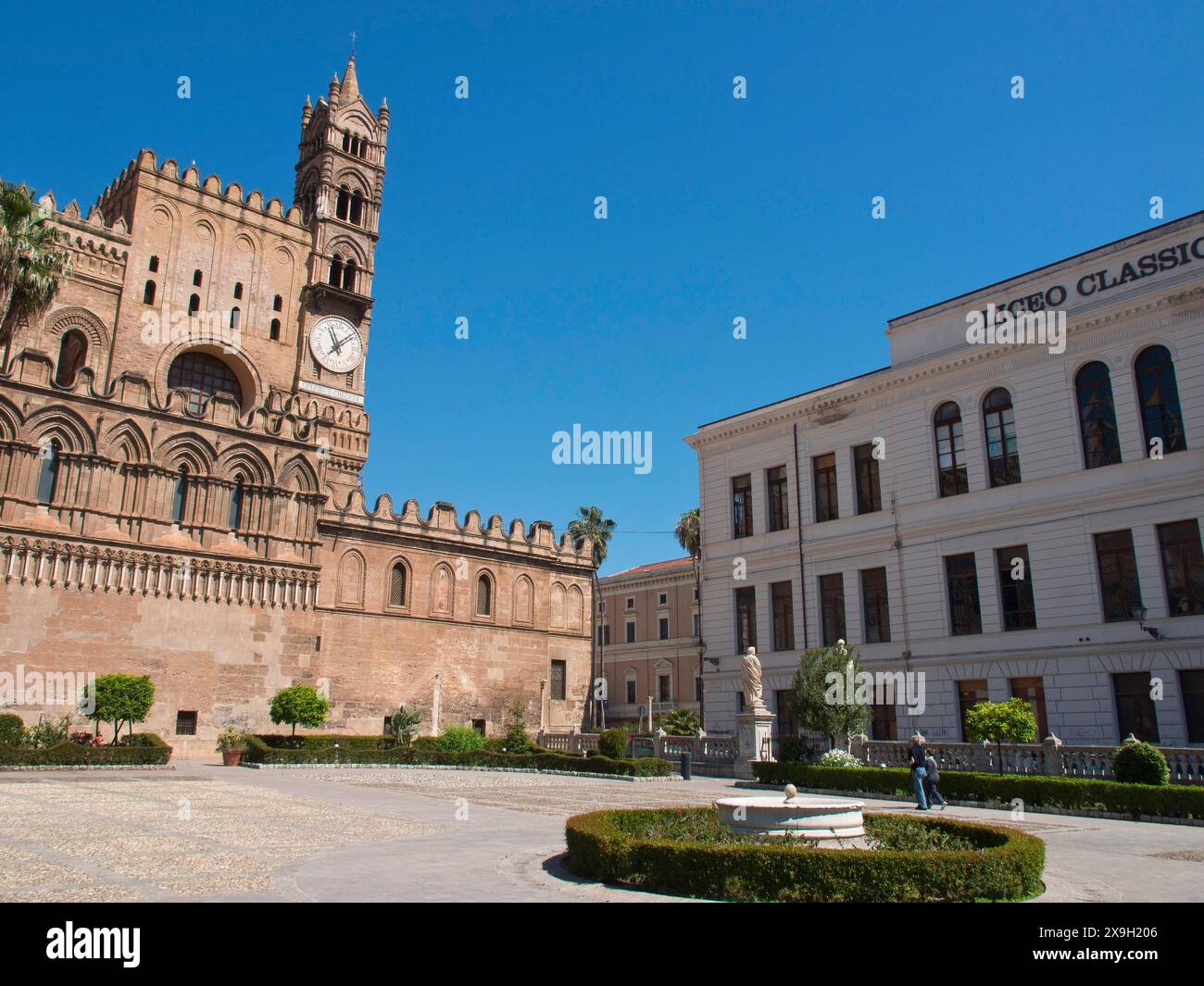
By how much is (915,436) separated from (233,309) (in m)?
38.0

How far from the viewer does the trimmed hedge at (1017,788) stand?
61.7ft

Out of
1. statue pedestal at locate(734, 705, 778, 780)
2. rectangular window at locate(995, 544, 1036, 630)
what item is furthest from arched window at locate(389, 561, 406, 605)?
A: rectangular window at locate(995, 544, 1036, 630)

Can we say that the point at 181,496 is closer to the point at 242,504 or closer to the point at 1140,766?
the point at 242,504

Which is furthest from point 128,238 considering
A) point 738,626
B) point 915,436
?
point 915,436

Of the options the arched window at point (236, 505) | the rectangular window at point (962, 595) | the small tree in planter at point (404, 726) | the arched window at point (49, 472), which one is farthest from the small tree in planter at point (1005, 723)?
the arched window at point (49, 472)

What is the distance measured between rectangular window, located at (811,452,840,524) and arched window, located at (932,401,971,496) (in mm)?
4237

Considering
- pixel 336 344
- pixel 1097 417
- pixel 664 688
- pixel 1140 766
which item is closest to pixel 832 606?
pixel 1097 417

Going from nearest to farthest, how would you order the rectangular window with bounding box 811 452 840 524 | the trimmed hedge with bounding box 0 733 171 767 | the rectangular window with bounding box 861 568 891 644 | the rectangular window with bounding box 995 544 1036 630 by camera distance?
the trimmed hedge with bounding box 0 733 171 767 < the rectangular window with bounding box 995 544 1036 630 < the rectangular window with bounding box 861 568 891 644 < the rectangular window with bounding box 811 452 840 524

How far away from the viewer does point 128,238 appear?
46938mm

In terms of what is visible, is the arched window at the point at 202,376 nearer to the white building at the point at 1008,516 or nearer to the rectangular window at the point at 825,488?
the white building at the point at 1008,516

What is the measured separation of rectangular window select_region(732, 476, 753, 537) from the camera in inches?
1463

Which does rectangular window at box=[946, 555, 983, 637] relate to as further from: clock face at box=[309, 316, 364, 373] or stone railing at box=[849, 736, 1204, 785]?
clock face at box=[309, 316, 364, 373]

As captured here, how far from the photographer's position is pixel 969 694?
29.0m
